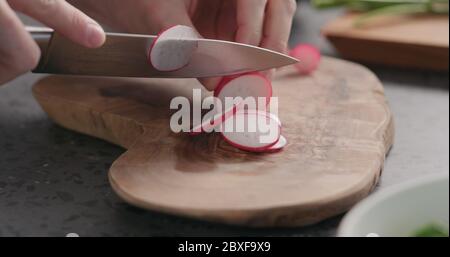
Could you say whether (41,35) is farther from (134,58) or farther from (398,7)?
(398,7)

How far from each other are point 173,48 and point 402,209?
0.46m

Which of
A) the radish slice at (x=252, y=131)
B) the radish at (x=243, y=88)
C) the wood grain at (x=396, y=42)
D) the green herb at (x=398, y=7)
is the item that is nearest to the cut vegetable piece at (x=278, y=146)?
the radish slice at (x=252, y=131)

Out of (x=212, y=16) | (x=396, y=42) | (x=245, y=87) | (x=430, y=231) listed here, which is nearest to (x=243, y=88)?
(x=245, y=87)

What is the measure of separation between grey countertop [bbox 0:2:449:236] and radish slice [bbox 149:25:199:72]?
0.18 metres

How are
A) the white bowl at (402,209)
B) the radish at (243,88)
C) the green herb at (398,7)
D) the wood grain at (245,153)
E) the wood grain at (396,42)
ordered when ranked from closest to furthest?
the white bowl at (402,209)
the wood grain at (245,153)
the radish at (243,88)
the wood grain at (396,42)
the green herb at (398,7)

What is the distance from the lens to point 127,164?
0.97m

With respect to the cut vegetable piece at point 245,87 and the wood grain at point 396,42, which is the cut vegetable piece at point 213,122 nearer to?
the cut vegetable piece at point 245,87

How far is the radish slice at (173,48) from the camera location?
3.47 feet

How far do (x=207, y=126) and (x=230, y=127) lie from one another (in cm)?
4

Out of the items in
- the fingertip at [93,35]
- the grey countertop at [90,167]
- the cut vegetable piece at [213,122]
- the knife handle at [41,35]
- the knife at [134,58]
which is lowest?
the grey countertop at [90,167]

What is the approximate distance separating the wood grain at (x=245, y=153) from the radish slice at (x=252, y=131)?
0.01 metres

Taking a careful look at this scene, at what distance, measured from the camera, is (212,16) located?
1.36 m
